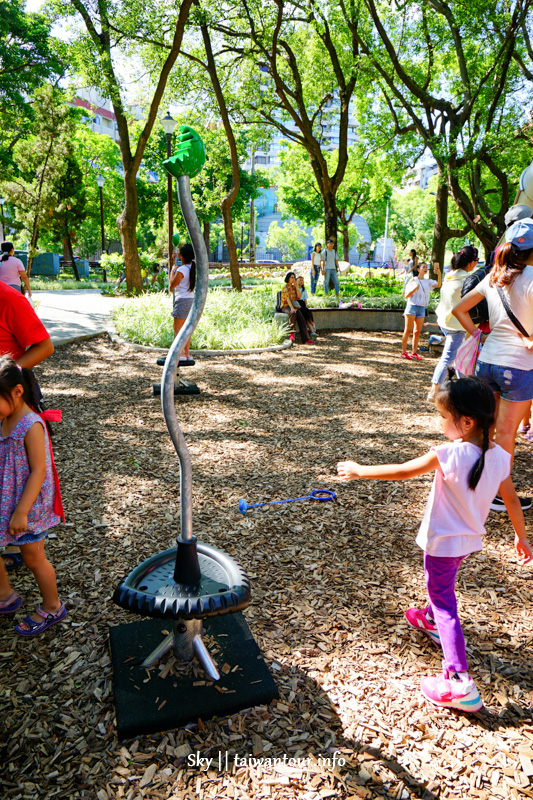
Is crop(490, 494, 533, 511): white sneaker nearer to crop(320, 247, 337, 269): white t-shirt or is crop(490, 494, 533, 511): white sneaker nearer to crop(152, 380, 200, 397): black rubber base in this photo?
crop(152, 380, 200, 397): black rubber base

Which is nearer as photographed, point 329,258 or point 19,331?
point 19,331

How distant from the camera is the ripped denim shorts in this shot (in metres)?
3.25

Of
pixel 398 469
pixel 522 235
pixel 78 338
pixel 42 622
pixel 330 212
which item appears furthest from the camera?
pixel 330 212

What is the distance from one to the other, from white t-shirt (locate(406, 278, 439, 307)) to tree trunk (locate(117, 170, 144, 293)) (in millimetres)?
7526

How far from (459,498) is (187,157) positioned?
64.1 inches

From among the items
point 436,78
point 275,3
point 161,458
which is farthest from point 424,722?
point 436,78

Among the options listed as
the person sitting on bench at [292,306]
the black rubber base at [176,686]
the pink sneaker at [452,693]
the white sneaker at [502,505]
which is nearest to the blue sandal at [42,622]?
the black rubber base at [176,686]

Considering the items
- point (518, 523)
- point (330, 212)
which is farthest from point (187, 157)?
point (330, 212)

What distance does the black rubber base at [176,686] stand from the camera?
204 cm

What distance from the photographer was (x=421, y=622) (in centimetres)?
264

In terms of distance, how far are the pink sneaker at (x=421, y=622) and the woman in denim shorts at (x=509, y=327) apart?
1.35 metres

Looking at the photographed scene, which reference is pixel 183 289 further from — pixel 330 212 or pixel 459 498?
pixel 330 212

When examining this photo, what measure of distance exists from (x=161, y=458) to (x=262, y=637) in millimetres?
2459

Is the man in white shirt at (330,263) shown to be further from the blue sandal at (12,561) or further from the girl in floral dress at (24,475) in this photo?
the girl in floral dress at (24,475)
